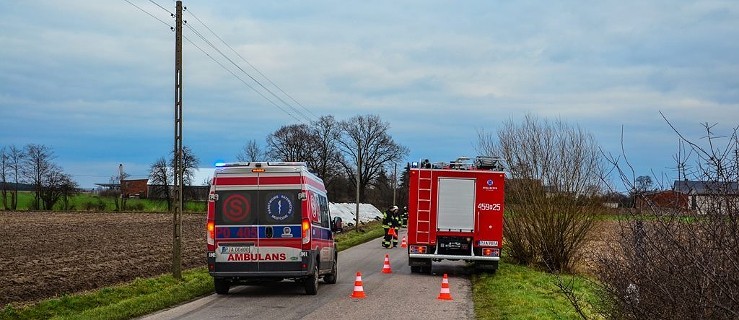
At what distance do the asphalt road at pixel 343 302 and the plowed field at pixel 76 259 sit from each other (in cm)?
370

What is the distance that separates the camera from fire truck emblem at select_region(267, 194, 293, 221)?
15.7 m

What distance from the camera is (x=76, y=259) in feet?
79.2

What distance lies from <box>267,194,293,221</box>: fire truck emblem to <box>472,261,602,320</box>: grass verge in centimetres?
407

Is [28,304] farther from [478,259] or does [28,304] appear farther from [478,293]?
[478,259]

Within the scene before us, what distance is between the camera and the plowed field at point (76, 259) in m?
17.7

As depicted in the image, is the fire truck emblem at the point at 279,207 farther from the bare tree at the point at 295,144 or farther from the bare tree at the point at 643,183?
the bare tree at the point at 295,144

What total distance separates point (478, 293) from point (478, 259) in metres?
4.03

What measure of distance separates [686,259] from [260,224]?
1080 cm

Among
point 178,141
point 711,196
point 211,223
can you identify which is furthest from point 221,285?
point 711,196

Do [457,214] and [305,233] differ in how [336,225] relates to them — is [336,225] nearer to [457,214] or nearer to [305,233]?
[305,233]

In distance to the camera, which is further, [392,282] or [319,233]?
[392,282]

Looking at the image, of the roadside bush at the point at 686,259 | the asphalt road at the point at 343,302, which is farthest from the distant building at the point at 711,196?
the asphalt road at the point at 343,302

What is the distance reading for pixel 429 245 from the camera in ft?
71.5

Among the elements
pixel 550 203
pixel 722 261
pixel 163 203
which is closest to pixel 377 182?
pixel 163 203
